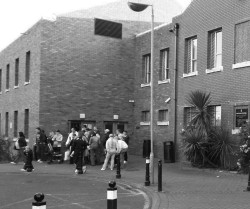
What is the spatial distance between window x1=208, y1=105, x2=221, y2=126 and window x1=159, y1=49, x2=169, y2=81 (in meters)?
5.16

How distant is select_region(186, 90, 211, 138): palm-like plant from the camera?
18344 millimetres

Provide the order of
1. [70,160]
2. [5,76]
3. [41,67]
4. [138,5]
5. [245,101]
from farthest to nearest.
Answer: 1. [5,76]
2. [41,67]
3. [70,160]
4. [245,101]
5. [138,5]

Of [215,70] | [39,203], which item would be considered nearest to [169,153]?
[215,70]

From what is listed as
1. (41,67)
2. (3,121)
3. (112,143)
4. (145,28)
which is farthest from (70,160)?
(3,121)

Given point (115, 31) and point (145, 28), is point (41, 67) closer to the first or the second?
point (115, 31)

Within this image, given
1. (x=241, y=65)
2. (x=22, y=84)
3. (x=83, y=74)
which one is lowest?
(x=241, y=65)

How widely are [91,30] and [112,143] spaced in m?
10.8

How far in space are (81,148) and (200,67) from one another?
23.6 ft

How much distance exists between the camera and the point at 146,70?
89.4 feet

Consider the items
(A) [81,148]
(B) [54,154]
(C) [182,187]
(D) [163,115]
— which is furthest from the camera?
(D) [163,115]

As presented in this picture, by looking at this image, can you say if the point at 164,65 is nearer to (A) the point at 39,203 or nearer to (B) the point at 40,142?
(B) the point at 40,142

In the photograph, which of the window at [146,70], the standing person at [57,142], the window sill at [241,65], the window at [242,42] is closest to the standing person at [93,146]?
the standing person at [57,142]

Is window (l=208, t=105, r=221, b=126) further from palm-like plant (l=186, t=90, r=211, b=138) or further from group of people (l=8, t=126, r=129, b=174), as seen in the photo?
group of people (l=8, t=126, r=129, b=174)

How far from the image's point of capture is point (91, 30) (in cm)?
2731
